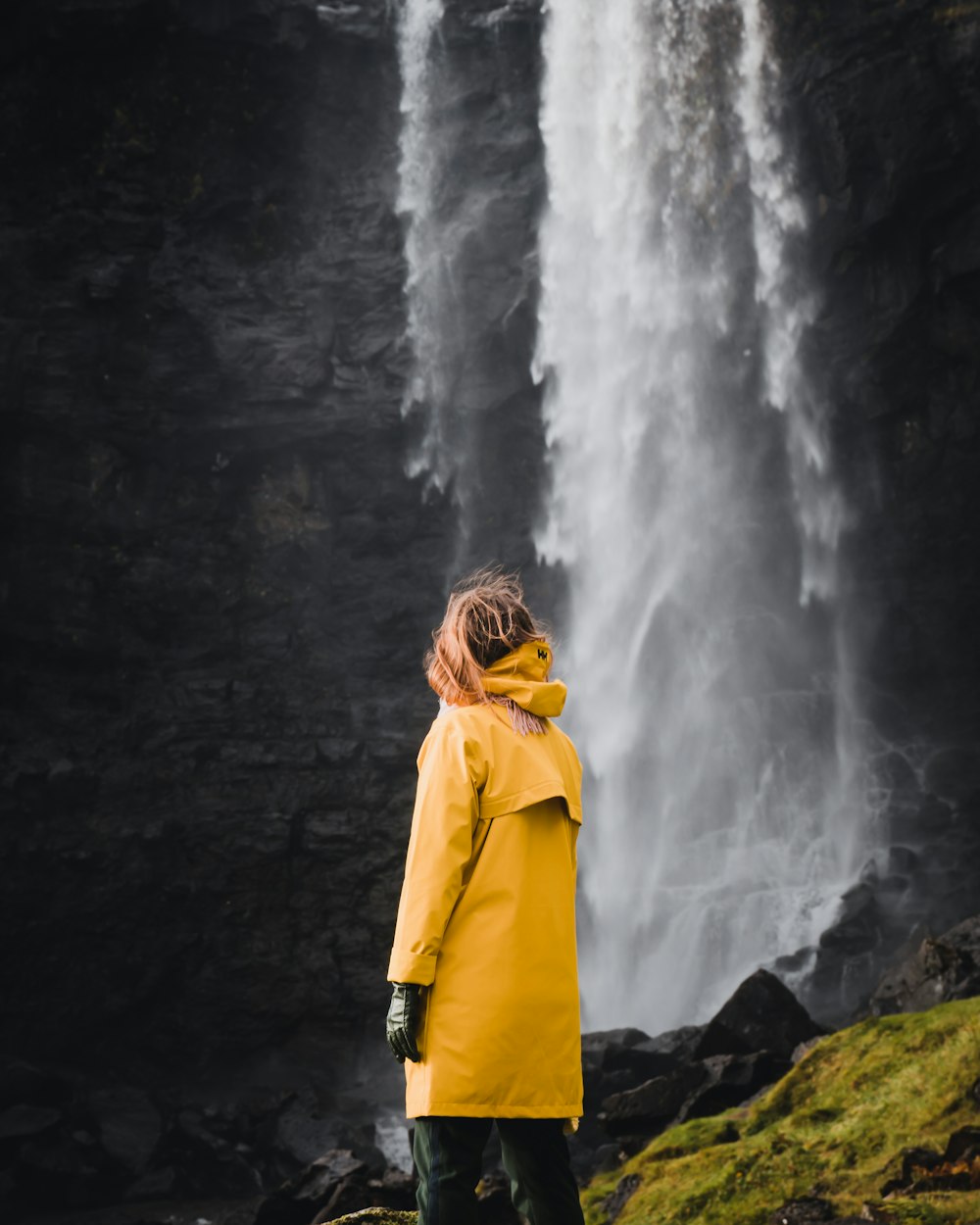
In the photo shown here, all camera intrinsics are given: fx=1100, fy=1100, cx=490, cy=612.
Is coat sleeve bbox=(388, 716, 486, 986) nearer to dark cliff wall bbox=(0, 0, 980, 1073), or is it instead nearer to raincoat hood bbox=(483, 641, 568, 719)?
raincoat hood bbox=(483, 641, 568, 719)

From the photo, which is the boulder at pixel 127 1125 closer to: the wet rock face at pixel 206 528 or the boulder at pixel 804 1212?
the wet rock face at pixel 206 528

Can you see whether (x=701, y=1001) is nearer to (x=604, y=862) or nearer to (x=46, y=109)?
(x=604, y=862)

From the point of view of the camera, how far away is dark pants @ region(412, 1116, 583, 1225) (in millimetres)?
3172

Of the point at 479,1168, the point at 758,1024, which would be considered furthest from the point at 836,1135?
the point at 758,1024

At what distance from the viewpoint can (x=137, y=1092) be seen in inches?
706

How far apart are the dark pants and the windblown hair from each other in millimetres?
1312

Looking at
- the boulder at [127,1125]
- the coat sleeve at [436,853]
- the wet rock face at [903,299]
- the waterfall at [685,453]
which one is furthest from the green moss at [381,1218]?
the wet rock face at [903,299]

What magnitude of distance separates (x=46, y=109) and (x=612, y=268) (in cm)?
1212

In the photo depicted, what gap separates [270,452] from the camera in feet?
75.0

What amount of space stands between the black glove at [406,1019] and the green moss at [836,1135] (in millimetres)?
2237

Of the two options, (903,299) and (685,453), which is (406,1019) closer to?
(903,299)

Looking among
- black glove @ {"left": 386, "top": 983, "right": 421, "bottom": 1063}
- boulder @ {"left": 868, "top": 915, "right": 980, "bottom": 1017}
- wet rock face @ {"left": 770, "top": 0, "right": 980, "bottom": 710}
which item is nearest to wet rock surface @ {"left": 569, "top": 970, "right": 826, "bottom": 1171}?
boulder @ {"left": 868, "top": 915, "right": 980, "bottom": 1017}

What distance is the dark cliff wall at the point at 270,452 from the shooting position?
66.1 ft

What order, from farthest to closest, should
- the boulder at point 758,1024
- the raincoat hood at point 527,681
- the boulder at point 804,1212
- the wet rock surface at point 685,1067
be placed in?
1. the boulder at point 758,1024
2. the wet rock surface at point 685,1067
3. the boulder at point 804,1212
4. the raincoat hood at point 527,681
